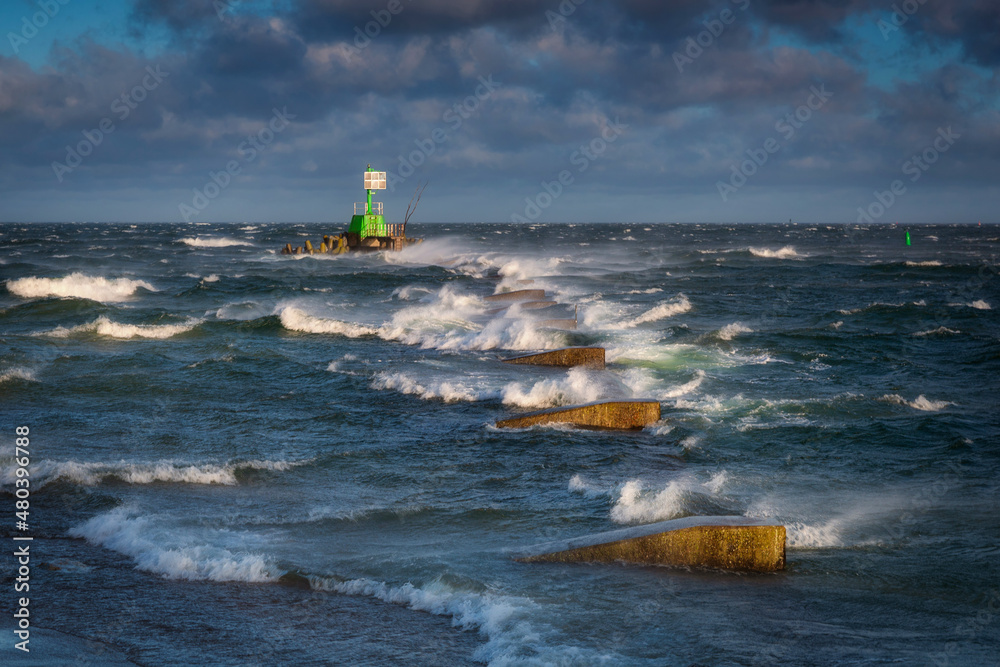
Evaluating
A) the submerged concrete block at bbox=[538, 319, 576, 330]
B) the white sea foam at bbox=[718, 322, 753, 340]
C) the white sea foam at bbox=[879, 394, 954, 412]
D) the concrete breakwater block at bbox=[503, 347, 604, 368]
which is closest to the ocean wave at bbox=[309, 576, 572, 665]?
the white sea foam at bbox=[879, 394, 954, 412]

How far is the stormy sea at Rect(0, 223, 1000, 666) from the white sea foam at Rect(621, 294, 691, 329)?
1.50 m

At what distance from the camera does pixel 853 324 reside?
76.0 feet

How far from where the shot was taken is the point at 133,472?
8.62 metres

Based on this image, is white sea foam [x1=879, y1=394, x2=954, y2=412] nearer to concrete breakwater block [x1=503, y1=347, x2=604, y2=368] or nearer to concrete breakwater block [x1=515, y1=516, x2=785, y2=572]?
concrete breakwater block [x1=503, y1=347, x2=604, y2=368]

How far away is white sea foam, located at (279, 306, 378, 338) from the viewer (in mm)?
20797

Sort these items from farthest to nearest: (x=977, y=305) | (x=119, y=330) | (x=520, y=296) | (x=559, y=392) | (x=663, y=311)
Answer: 1. (x=977, y=305)
2. (x=520, y=296)
3. (x=663, y=311)
4. (x=119, y=330)
5. (x=559, y=392)

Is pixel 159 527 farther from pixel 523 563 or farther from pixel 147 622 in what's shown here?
pixel 523 563

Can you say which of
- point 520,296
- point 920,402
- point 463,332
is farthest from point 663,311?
point 920,402

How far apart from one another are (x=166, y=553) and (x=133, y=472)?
267 centimetres

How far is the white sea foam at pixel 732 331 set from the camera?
20.1 metres

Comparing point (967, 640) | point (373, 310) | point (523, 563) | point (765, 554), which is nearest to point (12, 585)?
point (523, 563)

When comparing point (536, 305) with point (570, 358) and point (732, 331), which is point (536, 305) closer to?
point (732, 331)

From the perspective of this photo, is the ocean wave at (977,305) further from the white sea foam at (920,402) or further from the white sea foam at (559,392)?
the white sea foam at (559,392)

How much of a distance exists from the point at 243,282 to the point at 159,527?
29.6 metres
